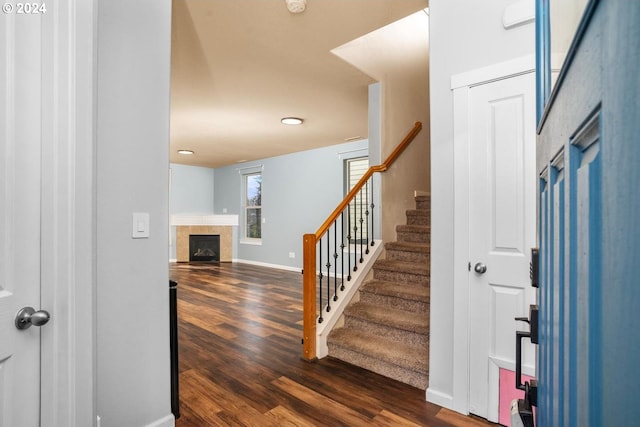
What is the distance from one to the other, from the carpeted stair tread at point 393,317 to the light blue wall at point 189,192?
7.02 m

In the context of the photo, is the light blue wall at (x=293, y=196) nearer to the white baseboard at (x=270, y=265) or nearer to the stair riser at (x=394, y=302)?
the white baseboard at (x=270, y=265)

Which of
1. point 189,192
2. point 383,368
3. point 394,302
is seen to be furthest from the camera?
point 189,192

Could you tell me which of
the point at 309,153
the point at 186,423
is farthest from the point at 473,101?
the point at 309,153

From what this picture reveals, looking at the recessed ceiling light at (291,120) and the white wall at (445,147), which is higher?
the recessed ceiling light at (291,120)

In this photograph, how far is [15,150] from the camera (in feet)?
3.34

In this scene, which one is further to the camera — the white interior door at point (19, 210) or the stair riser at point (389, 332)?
the stair riser at point (389, 332)

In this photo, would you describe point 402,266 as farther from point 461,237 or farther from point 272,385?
point 272,385

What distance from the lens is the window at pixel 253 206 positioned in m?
A: 8.37

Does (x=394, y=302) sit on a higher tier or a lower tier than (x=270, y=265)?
higher

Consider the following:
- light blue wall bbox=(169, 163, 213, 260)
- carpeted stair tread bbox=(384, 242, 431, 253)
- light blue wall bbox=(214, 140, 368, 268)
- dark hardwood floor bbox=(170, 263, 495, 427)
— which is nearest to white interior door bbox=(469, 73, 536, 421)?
dark hardwood floor bbox=(170, 263, 495, 427)

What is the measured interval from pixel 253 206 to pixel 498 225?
23.4 ft

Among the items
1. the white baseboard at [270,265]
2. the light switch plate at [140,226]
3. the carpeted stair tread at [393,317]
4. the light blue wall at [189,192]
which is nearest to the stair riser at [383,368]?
the carpeted stair tread at [393,317]

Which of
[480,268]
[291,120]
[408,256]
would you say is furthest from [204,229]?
[480,268]

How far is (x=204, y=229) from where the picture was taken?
28.2ft
